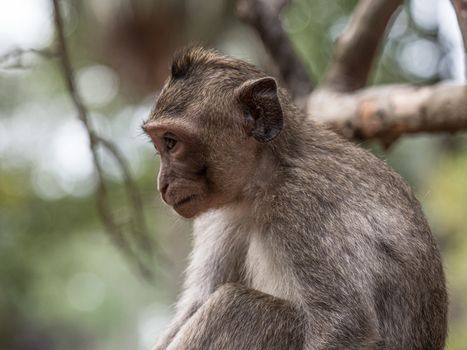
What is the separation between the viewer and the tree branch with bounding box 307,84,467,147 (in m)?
7.31

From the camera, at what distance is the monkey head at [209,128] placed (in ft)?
18.6

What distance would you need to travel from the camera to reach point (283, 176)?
19.1ft

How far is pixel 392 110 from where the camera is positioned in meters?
7.85

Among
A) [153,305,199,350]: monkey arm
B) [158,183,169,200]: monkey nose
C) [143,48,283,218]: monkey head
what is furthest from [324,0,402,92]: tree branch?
[158,183,169,200]: monkey nose

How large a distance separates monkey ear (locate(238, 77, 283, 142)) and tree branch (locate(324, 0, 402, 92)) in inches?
125

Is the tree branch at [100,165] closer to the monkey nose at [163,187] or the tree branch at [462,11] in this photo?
the monkey nose at [163,187]

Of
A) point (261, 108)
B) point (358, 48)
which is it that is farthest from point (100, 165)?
point (358, 48)

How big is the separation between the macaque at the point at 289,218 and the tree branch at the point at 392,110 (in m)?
1.24

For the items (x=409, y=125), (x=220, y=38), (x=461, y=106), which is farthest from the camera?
(x=220, y=38)

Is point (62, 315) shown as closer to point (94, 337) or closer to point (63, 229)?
point (94, 337)

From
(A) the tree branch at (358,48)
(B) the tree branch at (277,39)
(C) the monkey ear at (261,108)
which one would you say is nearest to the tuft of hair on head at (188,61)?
(C) the monkey ear at (261,108)

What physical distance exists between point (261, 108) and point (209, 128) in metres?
0.35

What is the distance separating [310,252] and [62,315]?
23023 mm

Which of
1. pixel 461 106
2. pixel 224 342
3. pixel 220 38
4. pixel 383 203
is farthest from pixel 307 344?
pixel 220 38
